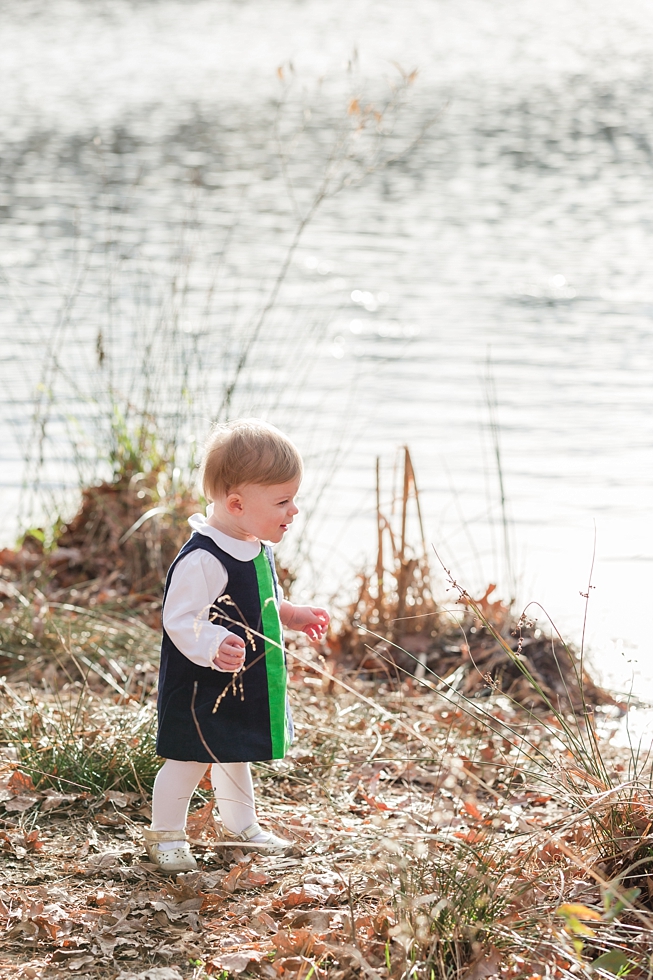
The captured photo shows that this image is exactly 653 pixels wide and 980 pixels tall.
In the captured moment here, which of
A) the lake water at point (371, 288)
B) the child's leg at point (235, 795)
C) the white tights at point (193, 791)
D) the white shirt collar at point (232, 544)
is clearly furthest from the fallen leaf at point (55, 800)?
the lake water at point (371, 288)

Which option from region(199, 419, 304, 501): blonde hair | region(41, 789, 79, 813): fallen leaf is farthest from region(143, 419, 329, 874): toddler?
region(41, 789, 79, 813): fallen leaf

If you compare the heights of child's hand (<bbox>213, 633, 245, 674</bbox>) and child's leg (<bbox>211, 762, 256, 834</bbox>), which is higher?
child's hand (<bbox>213, 633, 245, 674</bbox>)

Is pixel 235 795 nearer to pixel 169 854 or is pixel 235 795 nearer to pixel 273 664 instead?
pixel 169 854

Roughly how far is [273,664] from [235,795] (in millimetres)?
462

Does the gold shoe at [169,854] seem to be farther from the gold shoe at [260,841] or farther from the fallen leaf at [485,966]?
the fallen leaf at [485,966]

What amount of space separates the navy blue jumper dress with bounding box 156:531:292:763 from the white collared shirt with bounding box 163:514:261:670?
0.9 inches

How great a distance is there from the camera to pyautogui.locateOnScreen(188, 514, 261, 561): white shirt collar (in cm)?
351

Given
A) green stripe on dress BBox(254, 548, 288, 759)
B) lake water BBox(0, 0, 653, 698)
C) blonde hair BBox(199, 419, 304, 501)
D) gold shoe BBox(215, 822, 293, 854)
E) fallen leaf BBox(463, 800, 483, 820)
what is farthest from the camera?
lake water BBox(0, 0, 653, 698)

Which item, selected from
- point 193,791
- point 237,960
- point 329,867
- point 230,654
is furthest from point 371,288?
point 237,960

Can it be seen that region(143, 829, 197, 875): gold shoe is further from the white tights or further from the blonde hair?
the blonde hair

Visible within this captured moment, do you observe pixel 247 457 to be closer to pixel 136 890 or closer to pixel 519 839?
pixel 136 890

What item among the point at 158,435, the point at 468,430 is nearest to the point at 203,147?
the point at 468,430

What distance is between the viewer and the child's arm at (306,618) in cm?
360

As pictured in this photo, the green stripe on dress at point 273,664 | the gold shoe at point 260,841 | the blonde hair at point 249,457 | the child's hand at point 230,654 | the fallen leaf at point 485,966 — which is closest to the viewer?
the fallen leaf at point 485,966
